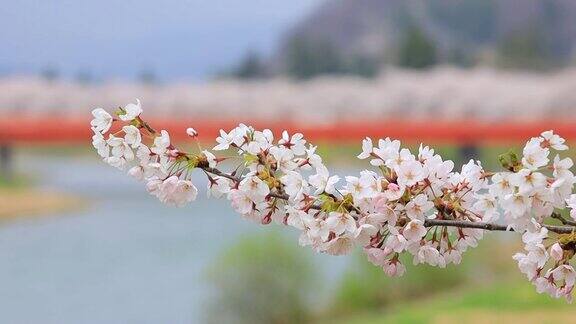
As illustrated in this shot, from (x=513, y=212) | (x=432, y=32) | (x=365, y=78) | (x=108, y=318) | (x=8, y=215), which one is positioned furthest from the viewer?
(x=432, y=32)

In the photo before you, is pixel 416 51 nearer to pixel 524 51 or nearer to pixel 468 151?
pixel 524 51

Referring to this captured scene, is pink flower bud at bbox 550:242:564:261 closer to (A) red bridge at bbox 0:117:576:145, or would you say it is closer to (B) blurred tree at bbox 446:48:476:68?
(A) red bridge at bbox 0:117:576:145

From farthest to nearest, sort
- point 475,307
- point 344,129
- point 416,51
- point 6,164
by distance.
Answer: point 416,51
point 6,164
point 344,129
point 475,307

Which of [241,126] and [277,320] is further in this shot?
[277,320]

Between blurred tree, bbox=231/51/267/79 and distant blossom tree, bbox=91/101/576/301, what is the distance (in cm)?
531

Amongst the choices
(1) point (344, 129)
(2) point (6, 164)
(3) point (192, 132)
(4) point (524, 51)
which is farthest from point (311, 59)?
(3) point (192, 132)

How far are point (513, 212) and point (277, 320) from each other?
4.12 m

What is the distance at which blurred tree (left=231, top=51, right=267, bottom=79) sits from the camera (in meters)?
5.84

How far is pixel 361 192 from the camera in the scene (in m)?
0.48

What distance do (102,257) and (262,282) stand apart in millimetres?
1310

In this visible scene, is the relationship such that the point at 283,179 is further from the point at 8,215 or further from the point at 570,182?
the point at 8,215

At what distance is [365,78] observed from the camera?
246 inches

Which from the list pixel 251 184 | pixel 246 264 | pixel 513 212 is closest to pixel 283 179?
pixel 251 184

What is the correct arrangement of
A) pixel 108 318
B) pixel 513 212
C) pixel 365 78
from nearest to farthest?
1. pixel 513 212
2. pixel 108 318
3. pixel 365 78
